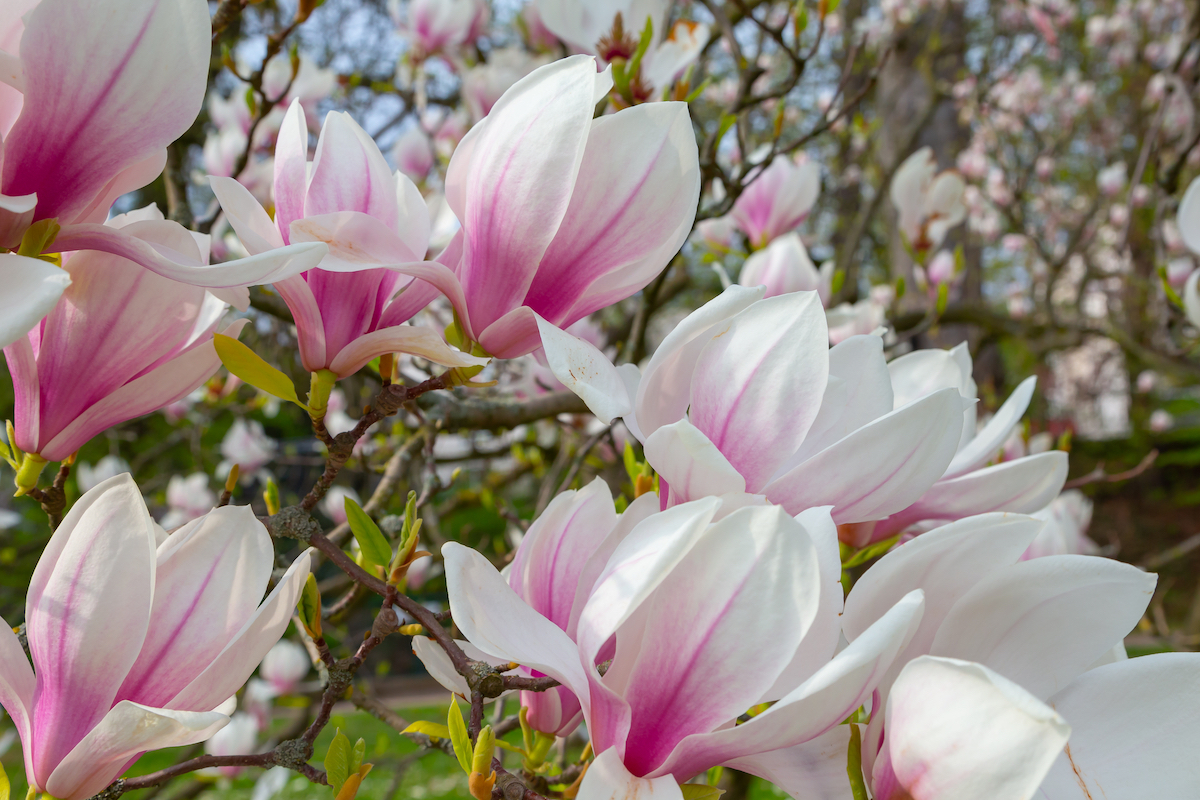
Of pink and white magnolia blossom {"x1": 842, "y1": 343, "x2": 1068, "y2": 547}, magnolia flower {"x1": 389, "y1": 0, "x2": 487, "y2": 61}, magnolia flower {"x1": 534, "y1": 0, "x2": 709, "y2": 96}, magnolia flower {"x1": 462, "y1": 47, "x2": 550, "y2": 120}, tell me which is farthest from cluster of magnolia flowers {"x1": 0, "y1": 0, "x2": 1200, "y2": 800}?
magnolia flower {"x1": 389, "y1": 0, "x2": 487, "y2": 61}

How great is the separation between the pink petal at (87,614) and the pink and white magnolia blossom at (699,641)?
0.19m

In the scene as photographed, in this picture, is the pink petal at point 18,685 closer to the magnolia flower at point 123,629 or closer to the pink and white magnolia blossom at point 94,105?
the magnolia flower at point 123,629

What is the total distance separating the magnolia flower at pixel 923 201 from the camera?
2031 mm

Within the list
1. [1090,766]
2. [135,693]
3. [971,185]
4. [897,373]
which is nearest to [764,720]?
[1090,766]

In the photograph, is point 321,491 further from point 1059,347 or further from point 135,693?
point 1059,347

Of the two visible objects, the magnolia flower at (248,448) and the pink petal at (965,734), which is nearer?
the pink petal at (965,734)

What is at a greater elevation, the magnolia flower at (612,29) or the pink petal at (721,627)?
the magnolia flower at (612,29)

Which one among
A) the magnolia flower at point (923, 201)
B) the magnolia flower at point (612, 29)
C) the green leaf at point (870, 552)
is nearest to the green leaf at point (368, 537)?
the green leaf at point (870, 552)

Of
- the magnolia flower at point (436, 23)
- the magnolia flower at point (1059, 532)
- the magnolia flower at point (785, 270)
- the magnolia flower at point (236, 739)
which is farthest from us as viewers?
the magnolia flower at point (236, 739)

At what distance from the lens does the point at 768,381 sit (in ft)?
1.68

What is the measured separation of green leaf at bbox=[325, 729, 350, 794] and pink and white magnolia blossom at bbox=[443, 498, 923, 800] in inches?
7.7

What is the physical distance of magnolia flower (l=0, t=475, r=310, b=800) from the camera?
48 centimetres

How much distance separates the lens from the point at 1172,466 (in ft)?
43.9

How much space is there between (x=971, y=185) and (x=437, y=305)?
229 inches
